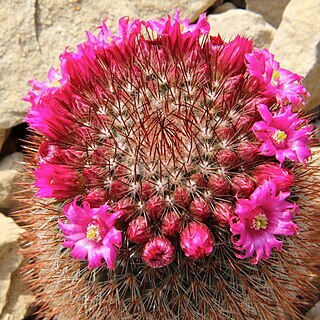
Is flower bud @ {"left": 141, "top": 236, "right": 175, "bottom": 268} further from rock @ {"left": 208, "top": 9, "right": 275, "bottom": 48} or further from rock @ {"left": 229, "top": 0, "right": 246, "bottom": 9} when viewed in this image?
rock @ {"left": 229, "top": 0, "right": 246, "bottom": 9}

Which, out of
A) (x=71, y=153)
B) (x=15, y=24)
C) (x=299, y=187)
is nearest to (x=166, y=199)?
(x=71, y=153)

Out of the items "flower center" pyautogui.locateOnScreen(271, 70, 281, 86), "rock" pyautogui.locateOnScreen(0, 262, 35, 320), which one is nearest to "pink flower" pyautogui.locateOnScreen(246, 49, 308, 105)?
"flower center" pyautogui.locateOnScreen(271, 70, 281, 86)

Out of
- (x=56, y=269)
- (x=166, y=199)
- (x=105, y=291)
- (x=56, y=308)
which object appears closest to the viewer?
(x=166, y=199)

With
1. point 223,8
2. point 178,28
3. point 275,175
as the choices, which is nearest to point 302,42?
point 223,8

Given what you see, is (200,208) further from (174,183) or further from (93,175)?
(93,175)

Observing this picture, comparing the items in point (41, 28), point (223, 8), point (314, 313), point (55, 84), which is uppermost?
point (223, 8)

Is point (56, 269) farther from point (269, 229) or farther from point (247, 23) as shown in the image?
point (247, 23)
